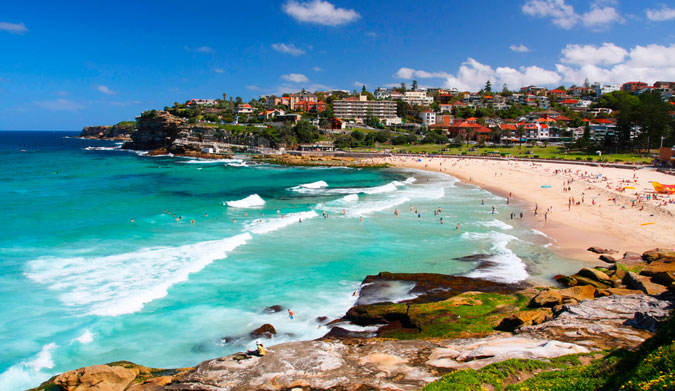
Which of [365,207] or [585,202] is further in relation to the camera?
[365,207]

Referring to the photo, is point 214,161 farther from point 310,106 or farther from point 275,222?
point 310,106

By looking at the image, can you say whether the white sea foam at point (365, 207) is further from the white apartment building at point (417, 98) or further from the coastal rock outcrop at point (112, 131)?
the coastal rock outcrop at point (112, 131)

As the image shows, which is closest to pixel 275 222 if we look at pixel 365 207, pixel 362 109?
pixel 365 207

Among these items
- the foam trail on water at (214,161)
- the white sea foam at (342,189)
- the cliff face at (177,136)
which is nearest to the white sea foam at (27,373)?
the white sea foam at (342,189)

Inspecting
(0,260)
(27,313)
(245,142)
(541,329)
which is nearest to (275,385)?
(541,329)

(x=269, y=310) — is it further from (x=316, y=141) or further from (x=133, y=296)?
(x=316, y=141)
